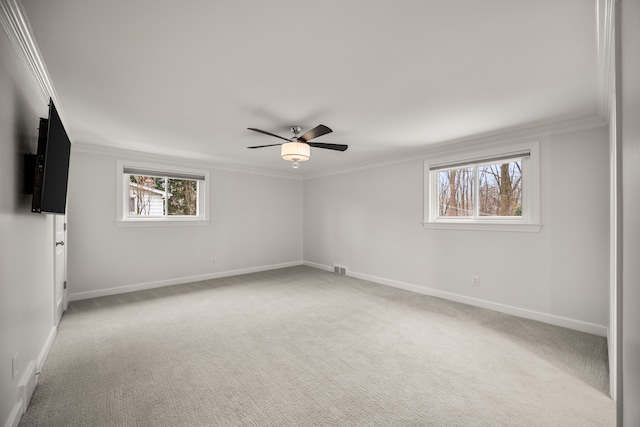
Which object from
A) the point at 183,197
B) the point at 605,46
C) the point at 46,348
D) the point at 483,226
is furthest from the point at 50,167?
the point at 483,226

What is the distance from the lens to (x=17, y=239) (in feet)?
5.65

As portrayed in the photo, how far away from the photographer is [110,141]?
3.86m

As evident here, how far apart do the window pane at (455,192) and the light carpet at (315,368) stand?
4.59 ft

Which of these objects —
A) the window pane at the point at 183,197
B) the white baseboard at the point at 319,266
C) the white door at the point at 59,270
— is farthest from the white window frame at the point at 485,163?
the white door at the point at 59,270

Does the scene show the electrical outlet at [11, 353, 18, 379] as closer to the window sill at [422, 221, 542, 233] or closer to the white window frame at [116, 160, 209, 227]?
the white window frame at [116, 160, 209, 227]

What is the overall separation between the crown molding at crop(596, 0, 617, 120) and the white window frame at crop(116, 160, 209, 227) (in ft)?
17.2

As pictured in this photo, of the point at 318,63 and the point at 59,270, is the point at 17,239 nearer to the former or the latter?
the point at 59,270

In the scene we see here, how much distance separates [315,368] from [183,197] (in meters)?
4.11

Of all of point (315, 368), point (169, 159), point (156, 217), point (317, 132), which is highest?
point (169, 159)

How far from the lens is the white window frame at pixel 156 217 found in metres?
4.32

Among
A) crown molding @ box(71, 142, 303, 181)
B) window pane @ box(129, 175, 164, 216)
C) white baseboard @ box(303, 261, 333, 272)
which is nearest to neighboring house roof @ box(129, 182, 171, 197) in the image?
window pane @ box(129, 175, 164, 216)

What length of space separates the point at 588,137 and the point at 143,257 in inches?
244

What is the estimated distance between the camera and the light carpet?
1749mm

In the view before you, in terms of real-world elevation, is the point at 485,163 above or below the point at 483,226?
above
